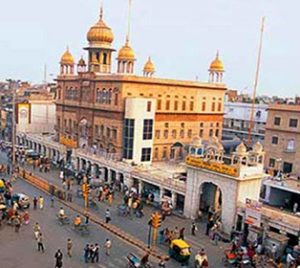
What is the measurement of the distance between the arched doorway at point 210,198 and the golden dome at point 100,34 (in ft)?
101

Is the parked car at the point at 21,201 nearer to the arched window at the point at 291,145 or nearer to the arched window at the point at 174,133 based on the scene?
the arched window at the point at 174,133

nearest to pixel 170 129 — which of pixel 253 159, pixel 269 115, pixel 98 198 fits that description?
pixel 269 115

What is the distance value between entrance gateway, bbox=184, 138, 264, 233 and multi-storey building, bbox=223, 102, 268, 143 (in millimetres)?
35148

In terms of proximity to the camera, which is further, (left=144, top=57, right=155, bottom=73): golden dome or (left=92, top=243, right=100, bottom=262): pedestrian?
(left=144, top=57, right=155, bottom=73): golden dome

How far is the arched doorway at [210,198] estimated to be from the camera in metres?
37.1

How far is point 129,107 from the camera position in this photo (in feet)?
160

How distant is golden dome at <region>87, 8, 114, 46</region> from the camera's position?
59.3 metres

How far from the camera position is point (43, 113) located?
77.6 meters

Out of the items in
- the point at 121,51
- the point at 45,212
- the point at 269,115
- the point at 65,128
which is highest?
the point at 121,51

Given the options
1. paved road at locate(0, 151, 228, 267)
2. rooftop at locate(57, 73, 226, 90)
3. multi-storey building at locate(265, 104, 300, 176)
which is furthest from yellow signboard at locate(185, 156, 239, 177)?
rooftop at locate(57, 73, 226, 90)

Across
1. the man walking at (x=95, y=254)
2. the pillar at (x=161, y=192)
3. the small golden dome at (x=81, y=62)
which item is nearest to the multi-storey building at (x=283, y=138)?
the pillar at (x=161, y=192)

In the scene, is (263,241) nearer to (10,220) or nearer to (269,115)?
(10,220)

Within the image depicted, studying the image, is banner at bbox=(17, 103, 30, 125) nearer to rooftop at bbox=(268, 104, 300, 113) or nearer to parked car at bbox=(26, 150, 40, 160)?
parked car at bbox=(26, 150, 40, 160)

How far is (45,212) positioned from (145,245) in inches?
443
